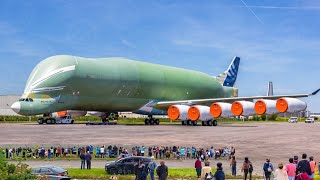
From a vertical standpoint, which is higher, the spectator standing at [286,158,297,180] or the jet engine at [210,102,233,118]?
the jet engine at [210,102,233,118]

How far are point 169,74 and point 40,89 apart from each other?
81.7 ft

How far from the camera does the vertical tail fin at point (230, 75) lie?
9288cm

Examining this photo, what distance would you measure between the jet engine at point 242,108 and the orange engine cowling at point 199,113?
3.30 meters

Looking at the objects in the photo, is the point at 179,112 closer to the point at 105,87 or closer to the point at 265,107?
the point at 105,87

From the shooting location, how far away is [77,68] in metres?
61.5

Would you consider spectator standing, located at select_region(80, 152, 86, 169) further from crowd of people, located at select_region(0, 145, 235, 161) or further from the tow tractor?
the tow tractor

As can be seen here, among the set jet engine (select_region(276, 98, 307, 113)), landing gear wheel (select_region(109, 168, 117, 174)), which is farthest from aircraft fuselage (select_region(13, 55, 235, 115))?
landing gear wheel (select_region(109, 168, 117, 174))

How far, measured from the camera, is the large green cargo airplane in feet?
197

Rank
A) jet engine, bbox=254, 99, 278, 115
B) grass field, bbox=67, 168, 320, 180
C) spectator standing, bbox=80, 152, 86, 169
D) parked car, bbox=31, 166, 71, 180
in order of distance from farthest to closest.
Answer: jet engine, bbox=254, 99, 278, 115
spectator standing, bbox=80, 152, 86, 169
grass field, bbox=67, 168, 320, 180
parked car, bbox=31, 166, 71, 180

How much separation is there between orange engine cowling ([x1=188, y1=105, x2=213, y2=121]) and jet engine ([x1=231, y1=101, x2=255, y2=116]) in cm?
330

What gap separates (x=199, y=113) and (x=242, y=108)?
5556mm

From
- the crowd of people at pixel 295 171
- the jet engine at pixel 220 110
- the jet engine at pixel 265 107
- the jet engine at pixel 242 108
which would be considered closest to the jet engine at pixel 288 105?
the jet engine at pixel 265 107

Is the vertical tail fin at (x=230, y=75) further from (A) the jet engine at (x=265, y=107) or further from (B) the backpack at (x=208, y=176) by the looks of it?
(B) the backpack at (x=208, y=176)

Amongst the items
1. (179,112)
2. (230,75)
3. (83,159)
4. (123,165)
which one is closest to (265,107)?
(179,112)
